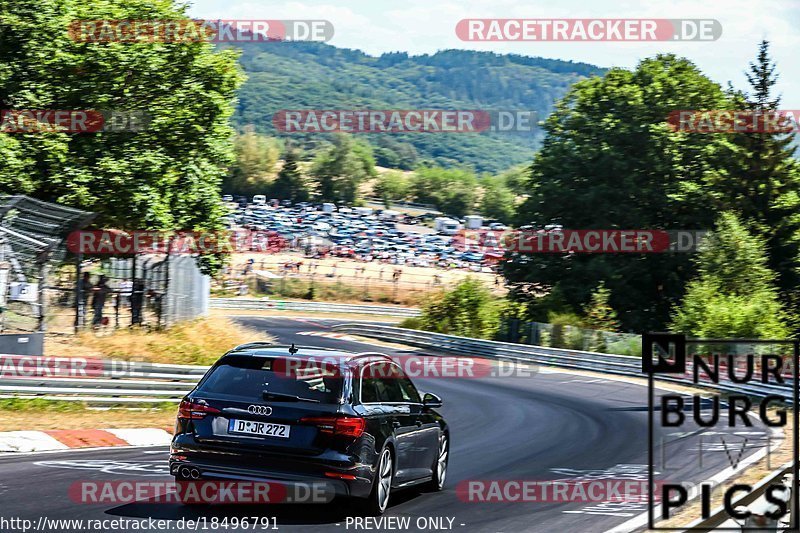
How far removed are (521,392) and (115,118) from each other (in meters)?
13.4

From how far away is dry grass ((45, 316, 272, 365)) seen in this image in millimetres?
24812

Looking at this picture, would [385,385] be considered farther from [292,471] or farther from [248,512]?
[248,512]

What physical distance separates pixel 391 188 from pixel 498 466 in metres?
167

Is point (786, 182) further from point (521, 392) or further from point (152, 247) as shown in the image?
point (152, 247)

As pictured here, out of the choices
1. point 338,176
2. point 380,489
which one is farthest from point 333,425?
point 338,176

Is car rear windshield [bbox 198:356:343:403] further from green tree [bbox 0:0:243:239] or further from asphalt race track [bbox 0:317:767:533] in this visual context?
green tree [bbox 0:0:243:239]

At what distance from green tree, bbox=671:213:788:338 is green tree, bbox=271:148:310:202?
384ft

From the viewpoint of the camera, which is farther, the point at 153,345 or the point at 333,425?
the point at 153,345

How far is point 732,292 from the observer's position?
140ft

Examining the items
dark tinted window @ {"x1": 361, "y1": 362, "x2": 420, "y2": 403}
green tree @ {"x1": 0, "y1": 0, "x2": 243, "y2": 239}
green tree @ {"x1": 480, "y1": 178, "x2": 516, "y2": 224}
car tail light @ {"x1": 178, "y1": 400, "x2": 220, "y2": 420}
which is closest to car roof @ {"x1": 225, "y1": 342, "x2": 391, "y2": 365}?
dark tinted window @ {"x1": 361, "y1": 362, "x2": 420, "y2": 403}

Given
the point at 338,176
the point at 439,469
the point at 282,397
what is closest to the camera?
the point at 282,397

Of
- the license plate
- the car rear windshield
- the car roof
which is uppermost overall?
the car roof

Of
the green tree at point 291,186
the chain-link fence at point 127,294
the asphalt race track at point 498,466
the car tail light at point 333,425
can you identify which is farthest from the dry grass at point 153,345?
the green tree at point 291,186

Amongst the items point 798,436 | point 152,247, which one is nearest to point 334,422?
point 798,436
